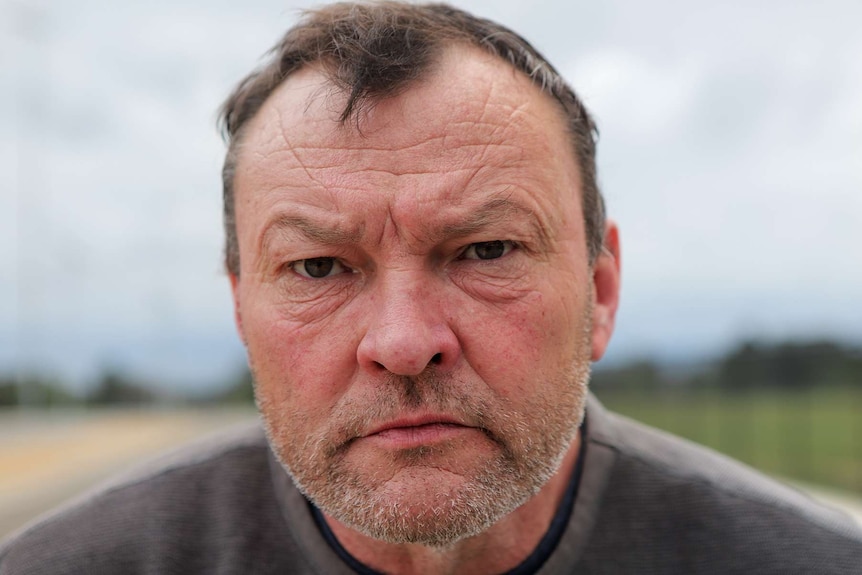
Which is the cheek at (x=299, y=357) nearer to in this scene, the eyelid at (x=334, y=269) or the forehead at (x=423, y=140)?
the eyelid at (x=334, y=269)

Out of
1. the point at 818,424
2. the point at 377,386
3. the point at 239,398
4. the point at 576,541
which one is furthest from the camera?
the point at 239,398

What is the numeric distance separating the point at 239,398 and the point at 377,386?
184 feet

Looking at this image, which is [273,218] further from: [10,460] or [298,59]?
[10,460]

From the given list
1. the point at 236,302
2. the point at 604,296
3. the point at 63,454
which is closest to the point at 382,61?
the point at 236,302

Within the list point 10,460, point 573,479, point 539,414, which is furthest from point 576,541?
point 10,460

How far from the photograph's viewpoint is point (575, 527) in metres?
2.49

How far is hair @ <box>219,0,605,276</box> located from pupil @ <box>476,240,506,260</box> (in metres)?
0.40

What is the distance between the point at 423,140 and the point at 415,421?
0.73m

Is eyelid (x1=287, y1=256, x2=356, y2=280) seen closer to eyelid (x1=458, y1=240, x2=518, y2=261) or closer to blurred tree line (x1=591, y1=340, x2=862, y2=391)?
eyelid (x1=458, y1=240, x2=518, y2=261)

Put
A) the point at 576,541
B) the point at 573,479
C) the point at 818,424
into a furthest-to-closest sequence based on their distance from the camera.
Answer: the point at 818,424
the point at 573,479
the point at 576,541

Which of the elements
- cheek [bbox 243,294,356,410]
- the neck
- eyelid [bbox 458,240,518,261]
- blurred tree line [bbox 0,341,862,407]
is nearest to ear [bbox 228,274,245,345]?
cheek [bbox 243,294,356,410]

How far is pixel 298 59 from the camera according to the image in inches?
99.8

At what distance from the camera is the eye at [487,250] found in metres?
2.23

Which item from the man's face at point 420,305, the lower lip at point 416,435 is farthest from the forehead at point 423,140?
the lower lip at point 416,435
